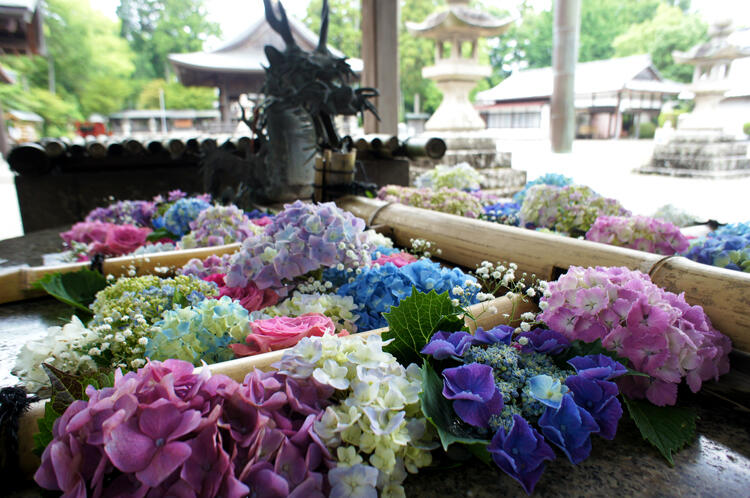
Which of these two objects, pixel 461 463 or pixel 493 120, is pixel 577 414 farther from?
pixel 493 120

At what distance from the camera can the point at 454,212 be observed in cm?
328

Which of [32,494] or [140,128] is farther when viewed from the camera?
[140,128]

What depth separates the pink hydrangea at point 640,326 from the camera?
1182 mm

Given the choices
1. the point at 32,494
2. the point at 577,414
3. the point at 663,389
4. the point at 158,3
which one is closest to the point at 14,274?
the point at 32,494

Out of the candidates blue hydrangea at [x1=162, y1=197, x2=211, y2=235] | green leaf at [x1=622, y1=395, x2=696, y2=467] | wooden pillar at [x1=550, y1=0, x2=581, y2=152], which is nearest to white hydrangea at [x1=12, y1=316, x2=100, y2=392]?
green leaf at [x1=622, y1=395, x2=696, y2=467]

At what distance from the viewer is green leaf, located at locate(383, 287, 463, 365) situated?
1.23 meters

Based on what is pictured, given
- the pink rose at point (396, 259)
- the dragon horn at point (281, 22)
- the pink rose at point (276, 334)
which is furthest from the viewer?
the dragon horn at point (281, 22)

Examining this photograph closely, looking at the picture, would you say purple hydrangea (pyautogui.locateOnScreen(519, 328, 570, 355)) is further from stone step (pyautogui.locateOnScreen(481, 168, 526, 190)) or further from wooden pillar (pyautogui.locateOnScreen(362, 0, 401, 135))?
stone step (pyautogui.locateOnScreen(481, 168, 526, 190))

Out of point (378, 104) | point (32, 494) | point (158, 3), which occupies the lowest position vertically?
point (32, 494)

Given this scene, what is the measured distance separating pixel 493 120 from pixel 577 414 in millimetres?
26797

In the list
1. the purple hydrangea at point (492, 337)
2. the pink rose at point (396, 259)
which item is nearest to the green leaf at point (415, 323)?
the purple hydrangea at point (492, 337)

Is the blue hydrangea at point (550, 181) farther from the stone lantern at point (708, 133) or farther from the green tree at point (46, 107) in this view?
the green tree at point (46, 107)

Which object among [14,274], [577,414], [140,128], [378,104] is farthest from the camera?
[140,128]

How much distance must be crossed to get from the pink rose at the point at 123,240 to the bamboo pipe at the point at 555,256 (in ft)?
4.62
